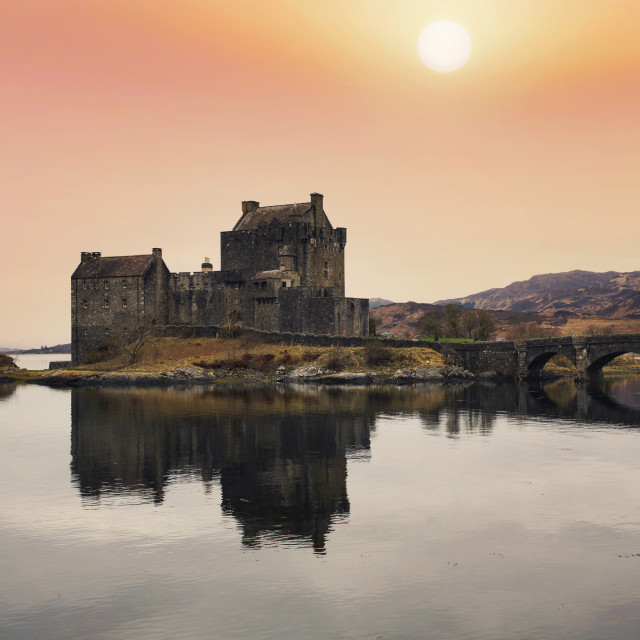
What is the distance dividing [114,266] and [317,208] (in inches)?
1156

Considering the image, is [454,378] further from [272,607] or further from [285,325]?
[272,607]

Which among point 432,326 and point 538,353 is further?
point 432,326

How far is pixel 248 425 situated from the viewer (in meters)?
53.8

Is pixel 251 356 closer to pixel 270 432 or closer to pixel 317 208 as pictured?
pixel 317 208

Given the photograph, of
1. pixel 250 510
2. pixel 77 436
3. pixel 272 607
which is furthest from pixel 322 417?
pixel 272 607

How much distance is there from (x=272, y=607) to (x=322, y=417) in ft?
122

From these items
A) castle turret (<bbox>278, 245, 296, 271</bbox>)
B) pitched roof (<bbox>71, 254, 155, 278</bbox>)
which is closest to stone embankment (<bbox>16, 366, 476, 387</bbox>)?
castle turret (<bbox>278, 245, 296, 271</bbox>)

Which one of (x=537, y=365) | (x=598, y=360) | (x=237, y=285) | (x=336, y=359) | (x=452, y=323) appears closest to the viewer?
(x=336, y=359)

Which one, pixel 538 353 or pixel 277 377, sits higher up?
pixel 538 353

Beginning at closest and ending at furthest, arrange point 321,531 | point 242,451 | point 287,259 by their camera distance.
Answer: point 321,531 < point 242,451 < point 287,259

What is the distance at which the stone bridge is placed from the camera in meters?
91.8

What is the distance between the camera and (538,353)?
95.9 m

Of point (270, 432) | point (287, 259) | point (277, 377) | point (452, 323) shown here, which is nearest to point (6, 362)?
point (287, 259)

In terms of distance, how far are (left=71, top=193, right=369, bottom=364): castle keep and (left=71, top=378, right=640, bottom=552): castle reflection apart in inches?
797
